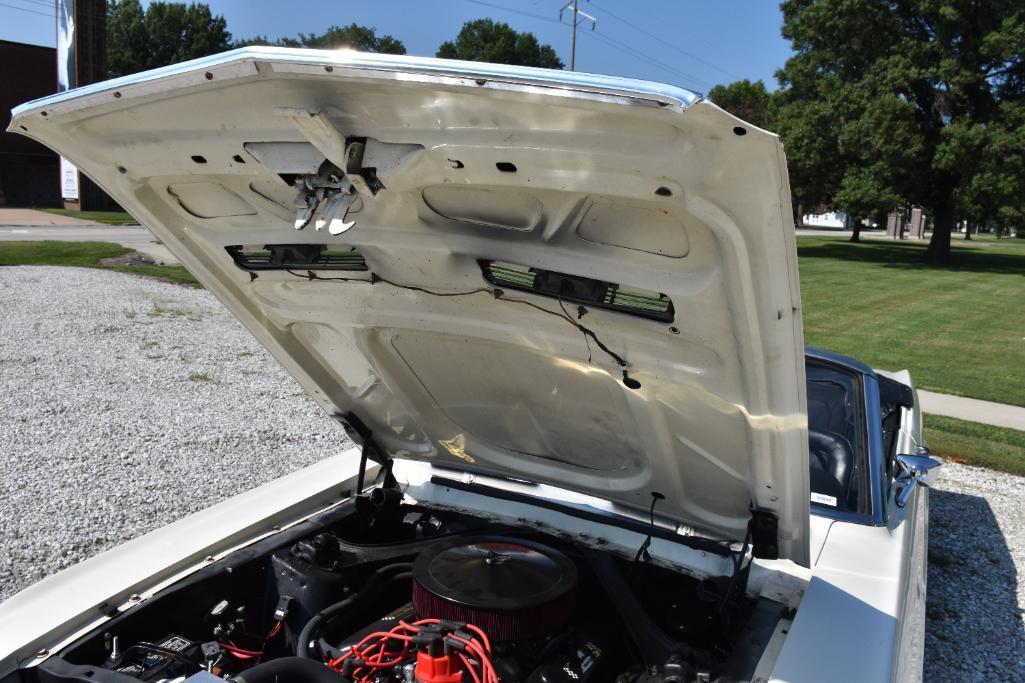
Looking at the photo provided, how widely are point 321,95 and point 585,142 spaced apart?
0.50 metres

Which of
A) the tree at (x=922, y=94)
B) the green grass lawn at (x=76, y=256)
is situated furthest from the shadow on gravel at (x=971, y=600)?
the tree at (x=922, y=94)

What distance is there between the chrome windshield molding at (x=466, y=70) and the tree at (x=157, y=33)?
183 feet

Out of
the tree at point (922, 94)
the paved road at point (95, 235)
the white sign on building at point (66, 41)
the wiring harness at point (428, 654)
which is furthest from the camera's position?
the white sign on building at point (66, 41)

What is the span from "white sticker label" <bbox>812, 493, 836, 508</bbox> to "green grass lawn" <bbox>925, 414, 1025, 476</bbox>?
13.5 feet

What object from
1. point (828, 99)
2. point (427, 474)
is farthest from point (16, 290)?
point (828, 99)

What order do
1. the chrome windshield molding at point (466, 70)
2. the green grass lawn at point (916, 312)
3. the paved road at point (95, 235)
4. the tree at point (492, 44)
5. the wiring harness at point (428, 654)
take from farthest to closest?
the tree at point (492, 44), the paved road at point (95, 235), the green grass lawn at point (916, 312), the wiring harness at point (428, 654), the chrome windshield molding at point (466, 70)

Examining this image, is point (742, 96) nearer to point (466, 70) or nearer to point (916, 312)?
point (916, 312)

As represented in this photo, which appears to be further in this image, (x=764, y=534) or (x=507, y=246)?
(x=764, y=534)

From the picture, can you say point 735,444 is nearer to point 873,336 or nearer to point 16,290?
point 873,336

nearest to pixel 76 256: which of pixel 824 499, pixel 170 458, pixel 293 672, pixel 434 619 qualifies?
pixel 170 458

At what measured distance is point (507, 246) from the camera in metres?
1.84

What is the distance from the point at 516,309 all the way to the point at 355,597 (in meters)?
1.07

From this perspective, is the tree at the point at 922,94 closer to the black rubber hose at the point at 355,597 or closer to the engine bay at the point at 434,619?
the engine bay at the point at 434,619

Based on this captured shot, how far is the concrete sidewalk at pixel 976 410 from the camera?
7.34 meters
